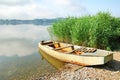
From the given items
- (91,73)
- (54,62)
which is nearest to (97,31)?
(54,62)

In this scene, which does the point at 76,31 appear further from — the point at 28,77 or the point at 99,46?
the point at 28,77

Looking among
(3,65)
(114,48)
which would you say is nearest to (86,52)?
(114,48)

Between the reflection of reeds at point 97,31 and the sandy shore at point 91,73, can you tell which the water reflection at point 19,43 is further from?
the sandy shore at point 91,73

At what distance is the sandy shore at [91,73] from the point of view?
13.2 meters

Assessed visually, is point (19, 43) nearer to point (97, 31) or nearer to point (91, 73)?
point (97, 31)

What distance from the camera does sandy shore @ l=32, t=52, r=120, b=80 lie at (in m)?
13.2

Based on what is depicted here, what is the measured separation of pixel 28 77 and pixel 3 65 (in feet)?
19.4

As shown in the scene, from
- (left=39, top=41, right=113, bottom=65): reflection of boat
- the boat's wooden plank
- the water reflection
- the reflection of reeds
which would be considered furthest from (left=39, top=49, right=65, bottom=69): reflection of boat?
the water reflection

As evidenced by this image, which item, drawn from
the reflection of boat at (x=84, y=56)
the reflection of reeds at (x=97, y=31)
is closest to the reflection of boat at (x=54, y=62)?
the reflection of boat at (x=84, y=56)

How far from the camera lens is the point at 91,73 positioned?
14.0 meters

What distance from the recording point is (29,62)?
21797 mm

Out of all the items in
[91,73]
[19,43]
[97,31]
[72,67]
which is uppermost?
Result: [97,31]

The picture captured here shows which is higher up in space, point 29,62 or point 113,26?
point 113,26

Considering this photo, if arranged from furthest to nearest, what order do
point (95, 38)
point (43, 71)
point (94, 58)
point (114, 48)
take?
point (114, 48)
point (95, 38)
point (43, 71)
point (94, 58)
